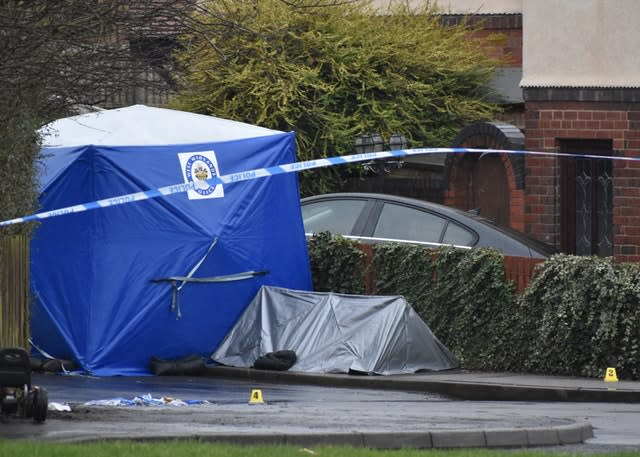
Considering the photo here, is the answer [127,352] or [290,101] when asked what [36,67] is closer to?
[127,352]

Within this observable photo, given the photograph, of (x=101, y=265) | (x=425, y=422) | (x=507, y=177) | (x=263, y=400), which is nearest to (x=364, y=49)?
(x=507, y=177)

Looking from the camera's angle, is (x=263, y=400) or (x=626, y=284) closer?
(x=263, y=400)

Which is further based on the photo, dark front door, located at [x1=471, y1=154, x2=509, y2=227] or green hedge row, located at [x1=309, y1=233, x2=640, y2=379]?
dark front door, located at [x1=471, y1=154, x2=509, y2=227]

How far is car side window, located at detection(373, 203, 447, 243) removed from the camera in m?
16.2

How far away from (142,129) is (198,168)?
730mm

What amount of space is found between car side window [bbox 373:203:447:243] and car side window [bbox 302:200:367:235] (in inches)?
13.5

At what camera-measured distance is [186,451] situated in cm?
820

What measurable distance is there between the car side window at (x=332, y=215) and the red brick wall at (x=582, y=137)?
3.41 meters

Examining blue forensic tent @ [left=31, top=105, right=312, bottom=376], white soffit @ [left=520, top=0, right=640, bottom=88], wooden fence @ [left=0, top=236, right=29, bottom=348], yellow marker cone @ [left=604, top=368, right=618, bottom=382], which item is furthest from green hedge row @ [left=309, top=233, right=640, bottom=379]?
wooden fence @ [left=0, top=236, right=29, bottom=348]

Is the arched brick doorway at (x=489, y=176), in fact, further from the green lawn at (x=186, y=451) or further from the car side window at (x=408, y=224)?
the green lawn at (x=186, y=451)

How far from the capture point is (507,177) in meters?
20.0

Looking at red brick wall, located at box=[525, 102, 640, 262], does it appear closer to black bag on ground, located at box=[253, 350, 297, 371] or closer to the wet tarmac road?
black bag on ground, located at box=[253, 350, 297, 371]

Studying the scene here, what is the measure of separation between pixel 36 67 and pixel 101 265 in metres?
5.42

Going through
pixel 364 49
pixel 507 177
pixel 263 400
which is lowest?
pixel 263 400
